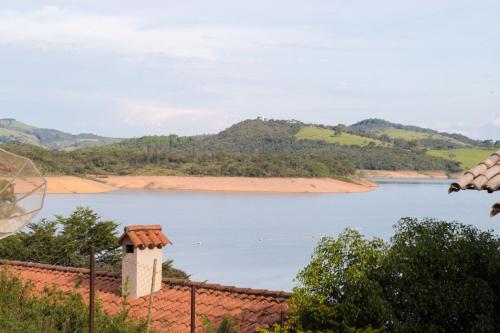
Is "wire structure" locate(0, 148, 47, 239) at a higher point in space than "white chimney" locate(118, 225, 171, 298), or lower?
higher

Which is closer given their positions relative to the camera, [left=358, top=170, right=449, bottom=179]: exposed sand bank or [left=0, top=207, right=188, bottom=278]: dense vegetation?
[left=0, top=207, right=188, bottom=278]: dense vegetation

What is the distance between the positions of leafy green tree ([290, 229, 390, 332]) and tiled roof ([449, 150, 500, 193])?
2005 mm

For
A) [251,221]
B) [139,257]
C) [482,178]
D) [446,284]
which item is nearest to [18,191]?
[482,178]

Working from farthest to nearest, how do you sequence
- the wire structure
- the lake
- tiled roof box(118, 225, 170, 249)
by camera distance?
1. the lake
2. tiled roof box(118, 225, 170, 249)
3. the wire structure

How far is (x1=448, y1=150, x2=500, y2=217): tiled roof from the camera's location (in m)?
5.08

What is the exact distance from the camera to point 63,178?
9175 cm

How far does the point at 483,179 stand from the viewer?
17.3ft

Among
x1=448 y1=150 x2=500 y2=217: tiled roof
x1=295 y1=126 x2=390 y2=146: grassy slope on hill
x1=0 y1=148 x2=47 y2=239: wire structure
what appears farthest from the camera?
x1=295 y1=126 x2=390 y2=146: grassy slope on hill

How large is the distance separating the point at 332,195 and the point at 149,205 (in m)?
35.8

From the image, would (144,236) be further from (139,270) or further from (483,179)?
(483,179)

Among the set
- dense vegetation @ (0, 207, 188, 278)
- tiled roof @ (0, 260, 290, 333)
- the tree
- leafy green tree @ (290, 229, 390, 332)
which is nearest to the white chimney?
tiled roof @ (0, 260, 290, 333)

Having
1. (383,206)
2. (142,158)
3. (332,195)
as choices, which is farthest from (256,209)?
(142,158)

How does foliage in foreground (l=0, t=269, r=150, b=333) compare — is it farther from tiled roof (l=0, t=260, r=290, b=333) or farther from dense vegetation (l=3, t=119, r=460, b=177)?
dense vegetation (l=3, t=119, r=460, b=177)

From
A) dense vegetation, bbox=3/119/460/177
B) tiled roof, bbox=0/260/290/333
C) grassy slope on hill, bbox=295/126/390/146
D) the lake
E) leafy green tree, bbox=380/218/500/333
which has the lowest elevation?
the lake
